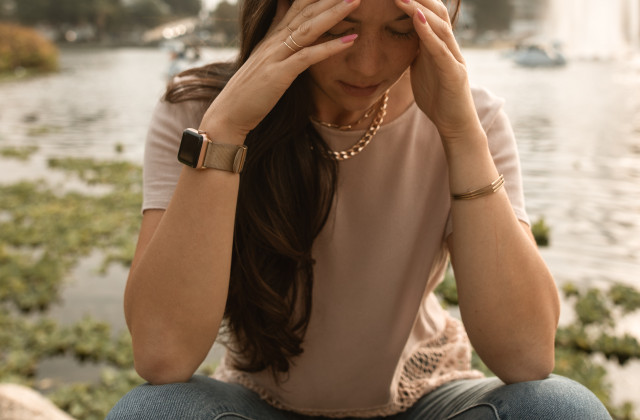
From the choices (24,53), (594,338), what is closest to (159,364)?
(594,338)

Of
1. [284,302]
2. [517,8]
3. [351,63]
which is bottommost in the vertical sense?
[517,8]

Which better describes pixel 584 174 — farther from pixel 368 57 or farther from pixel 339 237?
pixel 368 57

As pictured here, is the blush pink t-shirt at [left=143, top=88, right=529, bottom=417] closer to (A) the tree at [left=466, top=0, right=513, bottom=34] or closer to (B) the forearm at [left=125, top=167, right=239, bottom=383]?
(B) the forearm at [left=125, top=167, right=239, bottom=383]

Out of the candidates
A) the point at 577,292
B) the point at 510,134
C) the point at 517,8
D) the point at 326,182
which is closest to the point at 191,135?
the point at 326,182

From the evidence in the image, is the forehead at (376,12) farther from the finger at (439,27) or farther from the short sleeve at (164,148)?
the short sleeve at (164,148)

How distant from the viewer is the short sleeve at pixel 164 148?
5.13 ft

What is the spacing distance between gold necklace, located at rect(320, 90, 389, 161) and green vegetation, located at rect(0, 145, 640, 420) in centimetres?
160

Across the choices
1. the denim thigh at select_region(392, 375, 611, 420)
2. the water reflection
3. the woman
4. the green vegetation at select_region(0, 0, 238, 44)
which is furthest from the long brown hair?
the green vegetation at select_region(0, 0, 238, 44)

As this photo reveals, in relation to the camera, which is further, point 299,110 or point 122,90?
point 122,90

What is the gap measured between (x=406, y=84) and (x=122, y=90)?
52.2ft

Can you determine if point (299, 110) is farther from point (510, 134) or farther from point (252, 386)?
point (252, 386)

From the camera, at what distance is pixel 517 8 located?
134 feet

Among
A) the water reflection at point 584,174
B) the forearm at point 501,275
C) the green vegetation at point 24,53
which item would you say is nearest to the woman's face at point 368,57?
the forearm at point 501,275

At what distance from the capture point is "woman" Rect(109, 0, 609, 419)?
4.57ft
